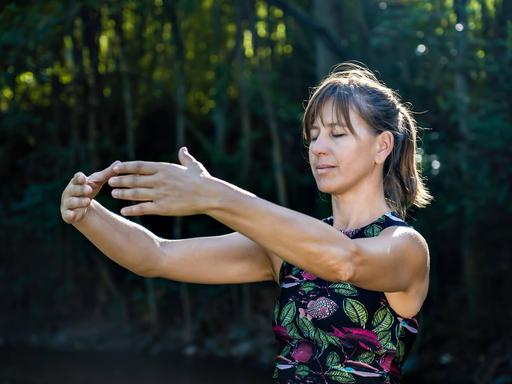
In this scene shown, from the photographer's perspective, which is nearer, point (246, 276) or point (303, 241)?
point (303, 241)

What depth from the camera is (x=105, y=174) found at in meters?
2.01

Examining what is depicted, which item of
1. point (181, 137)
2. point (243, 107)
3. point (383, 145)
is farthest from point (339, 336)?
point (243, 107)

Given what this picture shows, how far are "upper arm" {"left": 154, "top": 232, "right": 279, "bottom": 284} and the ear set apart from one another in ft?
1.27

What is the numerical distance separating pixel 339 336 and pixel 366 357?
8cm

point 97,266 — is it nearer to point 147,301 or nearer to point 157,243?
point 147,301

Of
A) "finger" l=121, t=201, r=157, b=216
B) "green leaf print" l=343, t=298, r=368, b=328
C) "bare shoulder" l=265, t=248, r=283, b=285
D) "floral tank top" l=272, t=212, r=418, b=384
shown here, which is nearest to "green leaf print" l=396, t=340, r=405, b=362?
"floral tank top" l=272, t=212, r=418, b=384

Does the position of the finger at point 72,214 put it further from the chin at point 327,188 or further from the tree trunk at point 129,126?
the tree trunk at point 129,126

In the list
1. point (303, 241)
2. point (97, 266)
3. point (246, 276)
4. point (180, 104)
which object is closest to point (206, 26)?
point (180, 104)

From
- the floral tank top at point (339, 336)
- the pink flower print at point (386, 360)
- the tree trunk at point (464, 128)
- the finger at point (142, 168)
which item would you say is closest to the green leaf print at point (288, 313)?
the floral tank top at point (339, 336)

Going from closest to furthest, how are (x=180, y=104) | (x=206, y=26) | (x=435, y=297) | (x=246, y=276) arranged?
(x=246, y=276) → (x=435, y=297) → (x=180, y=104) → (x=206, y=26)

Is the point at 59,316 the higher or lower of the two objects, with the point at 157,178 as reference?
lower

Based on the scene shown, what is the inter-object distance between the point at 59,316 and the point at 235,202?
8.91 meters

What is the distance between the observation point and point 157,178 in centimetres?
169

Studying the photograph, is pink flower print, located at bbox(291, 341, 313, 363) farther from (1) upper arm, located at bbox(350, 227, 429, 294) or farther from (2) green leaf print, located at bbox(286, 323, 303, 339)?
(1) upper arm, located at bbox(350, 227, 429, 294)
